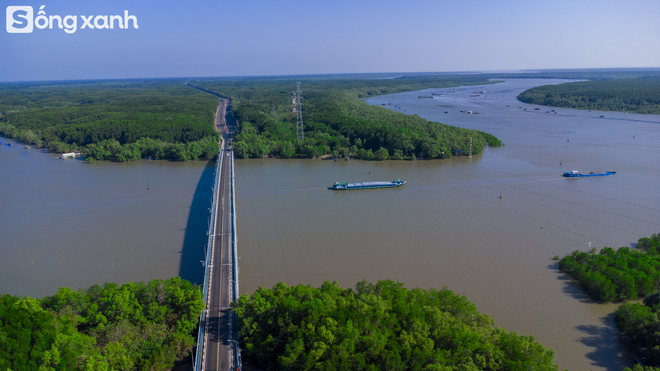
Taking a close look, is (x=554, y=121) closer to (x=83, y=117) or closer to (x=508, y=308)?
(x=508, y=308)

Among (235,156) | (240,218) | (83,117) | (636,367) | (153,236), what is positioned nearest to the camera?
(636,367)

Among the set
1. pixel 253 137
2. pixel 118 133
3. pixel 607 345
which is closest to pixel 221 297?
pixel 607 345

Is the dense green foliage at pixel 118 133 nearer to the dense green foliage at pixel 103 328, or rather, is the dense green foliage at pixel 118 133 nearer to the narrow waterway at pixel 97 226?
the narrow waterway at pixel 97 226

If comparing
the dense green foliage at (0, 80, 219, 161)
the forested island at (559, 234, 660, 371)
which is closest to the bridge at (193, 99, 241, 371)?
the forested island at (559, 234, 660, 371)

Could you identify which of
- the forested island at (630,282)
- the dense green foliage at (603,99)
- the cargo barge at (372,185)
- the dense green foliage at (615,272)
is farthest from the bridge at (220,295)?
the dense green foliage at (603,99)

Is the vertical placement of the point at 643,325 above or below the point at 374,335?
below

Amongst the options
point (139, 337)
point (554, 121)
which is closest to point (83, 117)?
point (139, 337)

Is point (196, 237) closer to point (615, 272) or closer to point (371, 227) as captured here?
point (371, 227)
